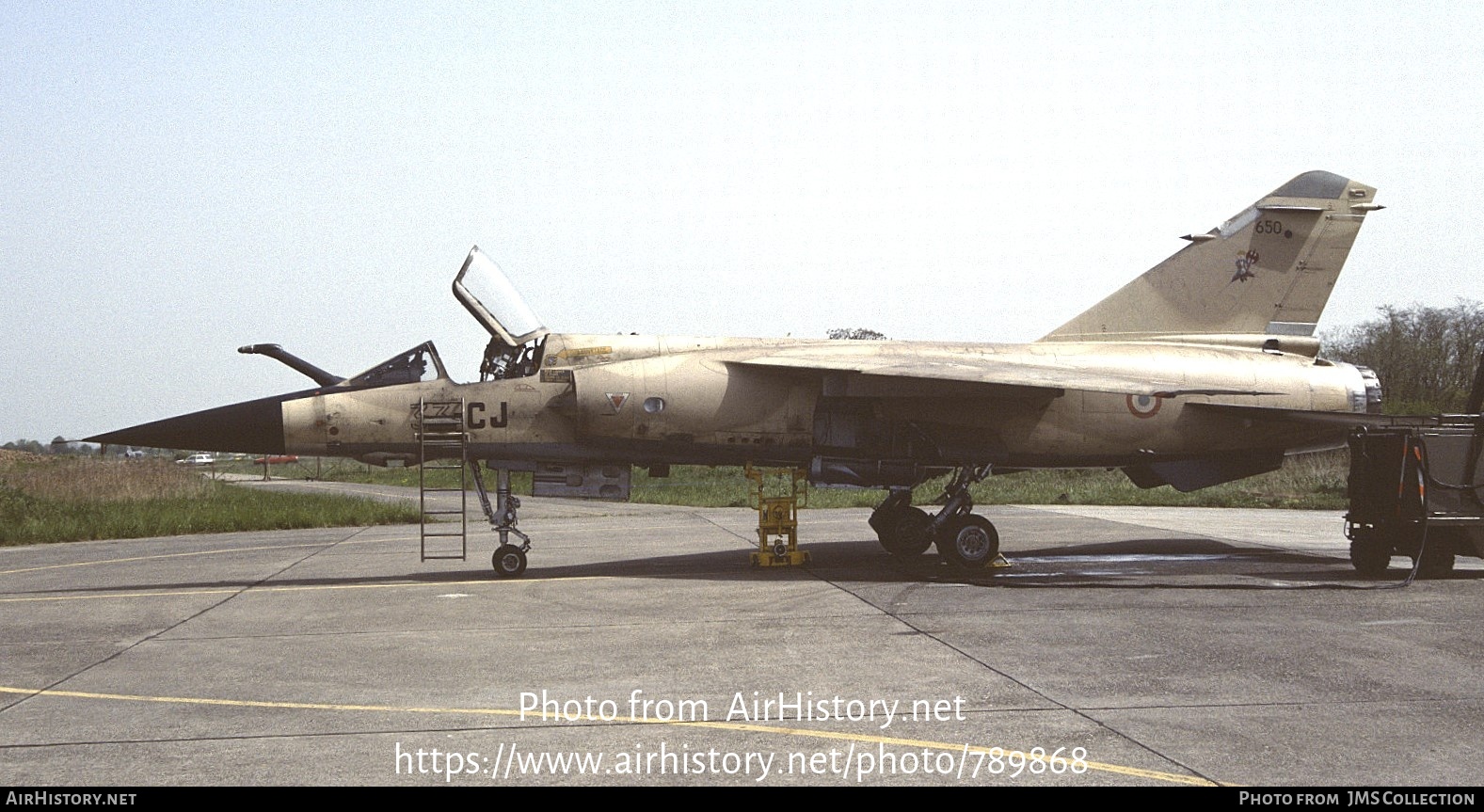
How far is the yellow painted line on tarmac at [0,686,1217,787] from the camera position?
19.2 ft

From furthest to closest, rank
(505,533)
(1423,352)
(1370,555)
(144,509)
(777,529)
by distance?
(1423,352), (144,509), (777,529), (505,533), (1370,555)

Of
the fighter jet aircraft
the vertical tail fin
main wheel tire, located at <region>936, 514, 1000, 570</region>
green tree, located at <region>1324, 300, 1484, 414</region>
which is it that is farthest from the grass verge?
green tree, located at <region>1324, 300, 1484, 414</region>

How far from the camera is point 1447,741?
640 centimetres

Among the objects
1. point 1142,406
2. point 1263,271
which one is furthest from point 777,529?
point 1263,271

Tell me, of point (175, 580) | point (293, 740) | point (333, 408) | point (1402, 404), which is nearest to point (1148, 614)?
point (293, 740)

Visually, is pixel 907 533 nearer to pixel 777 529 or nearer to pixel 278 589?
pixel 777 529

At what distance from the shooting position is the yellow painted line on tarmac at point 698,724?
5852 mm

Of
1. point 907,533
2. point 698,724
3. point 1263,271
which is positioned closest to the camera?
point 698,724

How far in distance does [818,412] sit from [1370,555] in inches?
267

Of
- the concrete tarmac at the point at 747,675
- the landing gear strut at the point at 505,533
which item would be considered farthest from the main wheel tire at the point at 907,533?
the landing gear strut at the point at 505,533

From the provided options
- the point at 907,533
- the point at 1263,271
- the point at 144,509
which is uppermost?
the point at 1263,271

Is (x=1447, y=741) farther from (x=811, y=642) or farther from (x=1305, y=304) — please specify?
(x=1305, y=304)

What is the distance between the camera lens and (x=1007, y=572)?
14.6 metres

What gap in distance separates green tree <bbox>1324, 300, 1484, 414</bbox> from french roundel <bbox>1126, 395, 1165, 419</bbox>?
4074 cm
